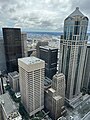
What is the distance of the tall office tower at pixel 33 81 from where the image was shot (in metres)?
45.1

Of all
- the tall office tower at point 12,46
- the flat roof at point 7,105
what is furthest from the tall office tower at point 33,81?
the tall office tower at point 12,46

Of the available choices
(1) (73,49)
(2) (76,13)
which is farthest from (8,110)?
(2) (76,13)

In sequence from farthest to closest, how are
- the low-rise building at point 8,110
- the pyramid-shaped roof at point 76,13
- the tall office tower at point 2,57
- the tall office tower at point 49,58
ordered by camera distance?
1. the tall office tower at point 2,57
2. the tall office tower at point 49,58
3. the pyramid-shaped roof at point 76,13
4. the low-rise building at point 8,110

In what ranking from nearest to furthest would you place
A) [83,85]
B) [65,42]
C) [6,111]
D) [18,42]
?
[6,111] < [65,42] < [83,85] < [18,42]

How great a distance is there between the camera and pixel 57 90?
51.1 m

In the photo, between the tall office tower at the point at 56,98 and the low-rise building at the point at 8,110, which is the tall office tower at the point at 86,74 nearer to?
the tall office tower at the point at 56,98

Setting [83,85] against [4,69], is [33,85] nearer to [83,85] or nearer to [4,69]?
[83,85]

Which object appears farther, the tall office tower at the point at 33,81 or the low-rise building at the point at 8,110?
the tall office tower at the point at 33,81

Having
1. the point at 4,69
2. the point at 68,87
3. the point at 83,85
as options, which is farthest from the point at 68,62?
the point at 4,69

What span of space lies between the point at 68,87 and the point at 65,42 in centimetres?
2569

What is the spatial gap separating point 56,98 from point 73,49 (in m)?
25.1

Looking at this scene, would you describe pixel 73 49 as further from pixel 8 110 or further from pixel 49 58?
pixel 8 110

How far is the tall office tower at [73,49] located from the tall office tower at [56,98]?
→ 8700 millimetres

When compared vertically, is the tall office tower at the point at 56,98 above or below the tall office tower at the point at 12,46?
below
